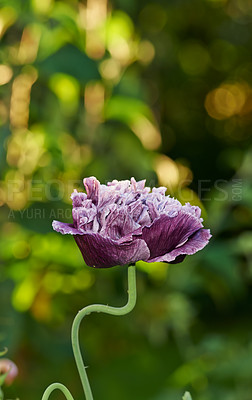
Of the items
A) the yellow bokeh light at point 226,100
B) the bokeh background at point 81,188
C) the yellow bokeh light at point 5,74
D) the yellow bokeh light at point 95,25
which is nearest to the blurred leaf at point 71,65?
the bokeh background at point 81,188

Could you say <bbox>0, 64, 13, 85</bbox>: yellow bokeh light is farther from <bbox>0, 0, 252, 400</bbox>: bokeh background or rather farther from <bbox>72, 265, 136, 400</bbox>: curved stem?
<bbox>72, 265, 136, 400</bbox>: curved stem

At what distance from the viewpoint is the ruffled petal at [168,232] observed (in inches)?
16.7

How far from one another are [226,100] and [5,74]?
241 centimetres

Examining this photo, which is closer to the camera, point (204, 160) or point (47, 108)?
point (47, 108)

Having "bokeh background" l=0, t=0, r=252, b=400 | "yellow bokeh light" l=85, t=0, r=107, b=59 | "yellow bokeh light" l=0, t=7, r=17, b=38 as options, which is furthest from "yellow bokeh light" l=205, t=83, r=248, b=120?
"yellow bokeh light" l=0, t=7, r=17, b=38

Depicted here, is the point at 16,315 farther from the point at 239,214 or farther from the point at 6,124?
the point at 239,214

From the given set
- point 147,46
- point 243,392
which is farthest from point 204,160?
point 243,392

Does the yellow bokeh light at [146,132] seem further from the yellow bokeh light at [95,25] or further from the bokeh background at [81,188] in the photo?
the yellow bokeh light at [95,25]

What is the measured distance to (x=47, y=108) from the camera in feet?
5.25

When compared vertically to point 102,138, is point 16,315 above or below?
below

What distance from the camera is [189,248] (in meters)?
0.44

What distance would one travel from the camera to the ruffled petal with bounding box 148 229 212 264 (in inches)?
16.8

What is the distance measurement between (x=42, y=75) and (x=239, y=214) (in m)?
0.72

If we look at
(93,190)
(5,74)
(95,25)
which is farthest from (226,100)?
(93,190)
